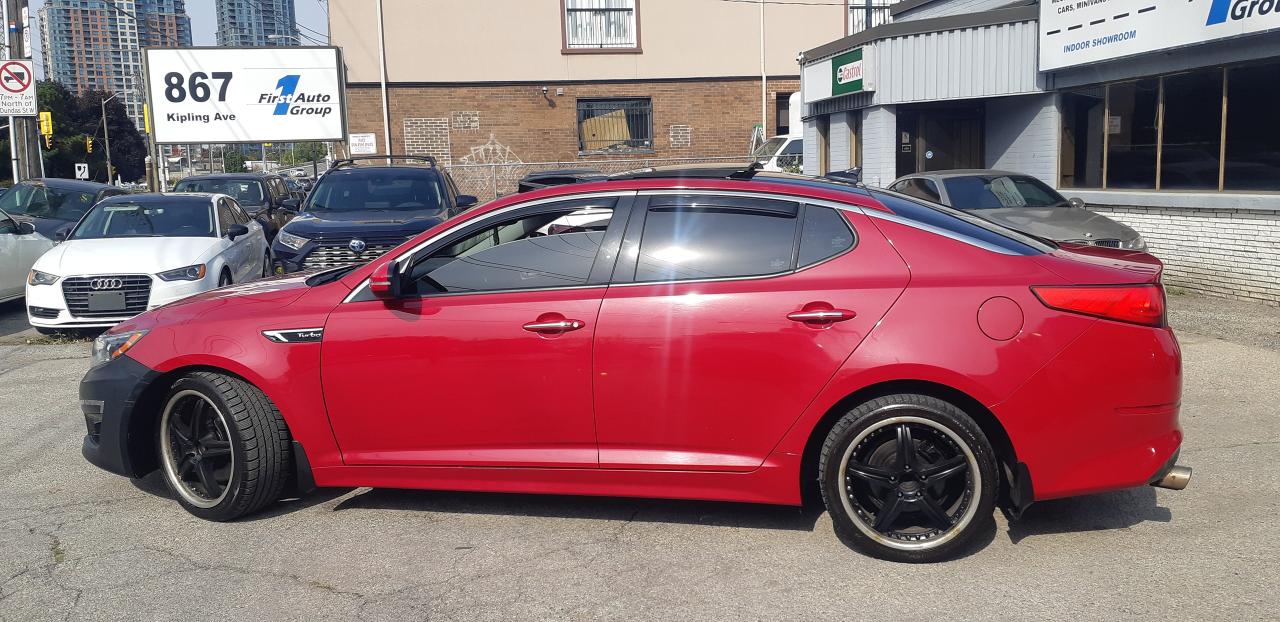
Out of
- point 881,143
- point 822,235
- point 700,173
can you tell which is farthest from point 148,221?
point 881,143

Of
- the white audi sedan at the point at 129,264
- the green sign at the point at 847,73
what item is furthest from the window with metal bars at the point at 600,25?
the white audi sedan at the point at 129,264

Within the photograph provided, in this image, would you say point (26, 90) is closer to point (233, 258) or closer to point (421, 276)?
point (233, 258)

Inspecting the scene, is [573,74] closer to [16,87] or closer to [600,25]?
[600,25]

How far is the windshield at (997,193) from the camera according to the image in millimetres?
12453

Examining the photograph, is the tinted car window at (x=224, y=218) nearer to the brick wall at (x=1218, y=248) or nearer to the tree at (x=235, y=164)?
the brick wall at (x=1218, y=248)

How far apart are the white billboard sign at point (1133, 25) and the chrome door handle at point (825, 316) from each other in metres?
8.77

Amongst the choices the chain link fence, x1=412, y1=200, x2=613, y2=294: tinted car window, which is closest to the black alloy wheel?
x1=412, y1=200, x2=613, y2=294: tinted car window

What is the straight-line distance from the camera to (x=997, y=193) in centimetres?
1262

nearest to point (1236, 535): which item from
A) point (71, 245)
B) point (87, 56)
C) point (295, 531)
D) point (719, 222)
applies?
point (719, 222)

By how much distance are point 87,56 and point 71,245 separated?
15466cm

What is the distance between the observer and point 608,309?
4.61 meters

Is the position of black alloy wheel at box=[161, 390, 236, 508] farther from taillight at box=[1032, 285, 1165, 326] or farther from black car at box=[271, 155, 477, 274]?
black car at box=[271, 155, 477, 274]

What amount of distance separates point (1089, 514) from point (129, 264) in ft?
29.9

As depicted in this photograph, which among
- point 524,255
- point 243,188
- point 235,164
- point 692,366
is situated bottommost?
point 692,366
